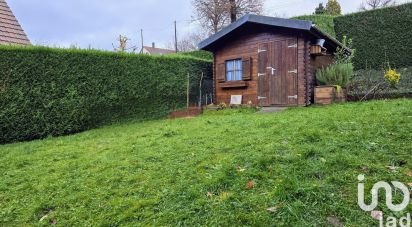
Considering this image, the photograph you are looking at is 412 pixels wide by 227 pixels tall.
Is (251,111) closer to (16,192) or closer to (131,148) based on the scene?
(131,148)

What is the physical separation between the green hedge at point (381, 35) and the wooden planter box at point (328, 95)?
17.0 feet

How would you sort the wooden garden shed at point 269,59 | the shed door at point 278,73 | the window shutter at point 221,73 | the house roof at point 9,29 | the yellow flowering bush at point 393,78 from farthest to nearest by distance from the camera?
the window shutter at point 221,73, the house roof at point 9,29, the yellow flowering bush at point 393,78, the shed door at point 278,73, the wooden garden shed at point 269,59

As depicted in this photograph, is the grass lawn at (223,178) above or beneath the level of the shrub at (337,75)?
beneath

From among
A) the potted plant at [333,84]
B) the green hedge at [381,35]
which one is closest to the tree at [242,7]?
the green hedge at [381,35]

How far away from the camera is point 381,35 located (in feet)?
40.6

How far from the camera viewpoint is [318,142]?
3.83m

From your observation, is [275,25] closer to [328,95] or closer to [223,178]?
[328,95]

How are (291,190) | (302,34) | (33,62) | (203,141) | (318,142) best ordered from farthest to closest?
(302,34) → (33,62) → (203,141) → (318,142) → (291,190)

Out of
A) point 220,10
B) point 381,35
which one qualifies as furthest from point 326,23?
point 220,10

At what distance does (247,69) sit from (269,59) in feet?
2.52

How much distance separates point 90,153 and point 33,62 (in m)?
4.17

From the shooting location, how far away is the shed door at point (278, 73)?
882 centimetres

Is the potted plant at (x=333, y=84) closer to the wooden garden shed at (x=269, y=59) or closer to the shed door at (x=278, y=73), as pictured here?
the wooden garden shed at (x=269, y=59)

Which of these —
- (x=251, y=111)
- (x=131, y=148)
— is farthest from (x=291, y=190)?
(x=251, y=111)
